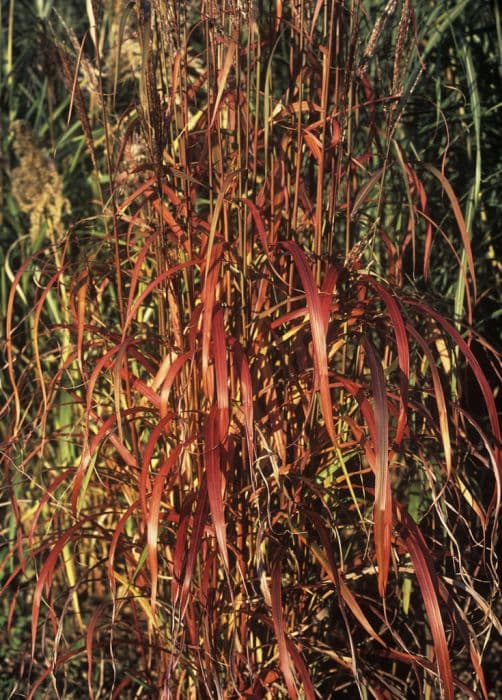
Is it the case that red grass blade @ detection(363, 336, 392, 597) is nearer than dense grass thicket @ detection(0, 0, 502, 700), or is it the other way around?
red grass blade @ detection(363, 336, 392, 597)

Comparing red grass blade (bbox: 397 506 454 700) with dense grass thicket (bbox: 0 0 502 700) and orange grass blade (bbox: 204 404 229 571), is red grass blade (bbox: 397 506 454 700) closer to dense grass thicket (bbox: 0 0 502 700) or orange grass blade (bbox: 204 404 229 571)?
dense grass thicket (bbox: 0 0 502 700)

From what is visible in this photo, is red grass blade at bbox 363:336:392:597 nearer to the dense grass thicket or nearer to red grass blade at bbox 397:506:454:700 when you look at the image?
the dense grass thicket

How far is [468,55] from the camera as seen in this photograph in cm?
222

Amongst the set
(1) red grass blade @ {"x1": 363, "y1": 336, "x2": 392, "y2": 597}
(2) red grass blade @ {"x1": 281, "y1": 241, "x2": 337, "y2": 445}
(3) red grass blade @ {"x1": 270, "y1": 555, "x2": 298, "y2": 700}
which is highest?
(2) red grass blade @ {"x1": 281, "y1": 241, "x2": 337, "y2": 445}

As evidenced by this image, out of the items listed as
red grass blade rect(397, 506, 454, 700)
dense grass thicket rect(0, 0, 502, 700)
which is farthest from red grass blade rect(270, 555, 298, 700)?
red grass blade rect(397, 506, 454, 700)

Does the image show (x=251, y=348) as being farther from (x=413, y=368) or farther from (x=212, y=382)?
(x=413, y=368)

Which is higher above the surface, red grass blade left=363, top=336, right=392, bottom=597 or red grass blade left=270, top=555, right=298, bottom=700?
red grass blade left=363, top=336, right=392, bottom=597

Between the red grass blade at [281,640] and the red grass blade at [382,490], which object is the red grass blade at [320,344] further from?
the red grass blade at [281,640]

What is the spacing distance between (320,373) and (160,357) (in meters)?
0.57

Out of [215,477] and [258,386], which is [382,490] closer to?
[215,477]

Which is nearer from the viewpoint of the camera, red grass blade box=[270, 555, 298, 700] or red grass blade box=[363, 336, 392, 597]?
red grass blade box=[363, 336, 392, 597]

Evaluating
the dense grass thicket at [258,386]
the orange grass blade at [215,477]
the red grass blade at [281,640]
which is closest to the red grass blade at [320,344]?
the dense grass thicket at [258,386]

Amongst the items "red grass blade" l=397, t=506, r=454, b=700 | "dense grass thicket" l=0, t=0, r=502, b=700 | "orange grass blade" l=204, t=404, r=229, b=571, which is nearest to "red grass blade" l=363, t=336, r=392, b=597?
"dense grass thicket" l=0, t=0, r=502, b=700

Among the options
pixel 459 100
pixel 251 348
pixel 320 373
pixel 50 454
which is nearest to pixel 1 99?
pixel 50 454
